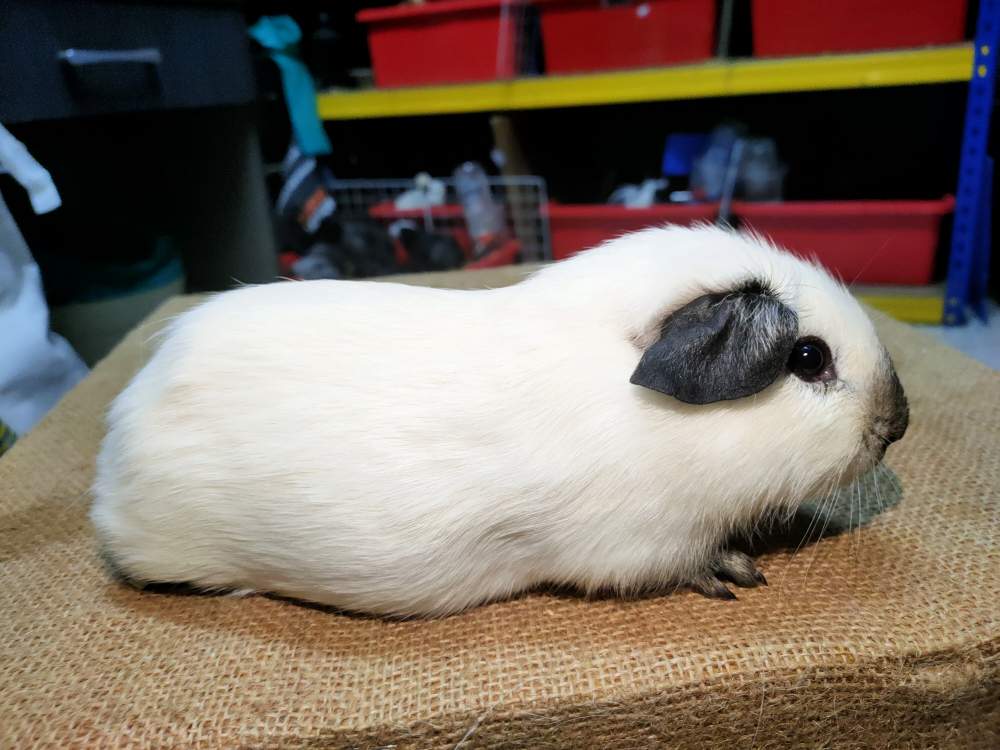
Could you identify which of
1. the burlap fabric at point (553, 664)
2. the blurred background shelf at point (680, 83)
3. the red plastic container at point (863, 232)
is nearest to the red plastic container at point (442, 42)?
the blurred background shelf at point (680, 83)

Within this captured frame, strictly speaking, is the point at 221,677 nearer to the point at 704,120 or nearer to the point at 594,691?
the point at 594,691

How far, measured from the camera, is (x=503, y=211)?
3252 mm

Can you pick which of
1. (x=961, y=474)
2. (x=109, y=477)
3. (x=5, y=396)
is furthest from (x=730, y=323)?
(x=5, y=396)

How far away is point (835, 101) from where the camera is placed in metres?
3.12

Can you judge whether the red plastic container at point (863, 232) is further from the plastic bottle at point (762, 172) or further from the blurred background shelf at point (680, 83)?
the blurred background shelf at point (680, 83)

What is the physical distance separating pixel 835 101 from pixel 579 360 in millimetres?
2713

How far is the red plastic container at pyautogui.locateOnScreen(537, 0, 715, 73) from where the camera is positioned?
8.64 feet

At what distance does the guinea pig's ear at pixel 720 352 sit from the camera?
94 centimetres

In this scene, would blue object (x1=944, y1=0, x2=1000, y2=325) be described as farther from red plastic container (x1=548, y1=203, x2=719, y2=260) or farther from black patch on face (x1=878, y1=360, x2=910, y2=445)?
A: black patch on face (x1=878, y1=360, x2=910, y2=445)

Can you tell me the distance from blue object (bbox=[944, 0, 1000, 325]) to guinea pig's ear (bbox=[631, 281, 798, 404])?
1.93 m

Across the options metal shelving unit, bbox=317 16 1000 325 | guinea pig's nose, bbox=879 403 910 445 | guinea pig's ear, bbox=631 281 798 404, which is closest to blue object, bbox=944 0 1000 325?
metal shelving unit, bbox=317 16 1000 325

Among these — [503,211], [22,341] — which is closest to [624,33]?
[503,211]

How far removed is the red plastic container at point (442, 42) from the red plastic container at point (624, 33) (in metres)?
0.17

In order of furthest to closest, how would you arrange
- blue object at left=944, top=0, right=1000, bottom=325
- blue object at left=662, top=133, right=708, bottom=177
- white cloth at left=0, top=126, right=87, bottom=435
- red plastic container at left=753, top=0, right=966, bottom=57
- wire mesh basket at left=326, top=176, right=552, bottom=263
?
wire mesh basket at left=326, top=176, right=552, bottom=263 < blue object at left=662, top=133, right=708, bottom=177 < red plastic container at left=753, top=0, right=966, bottom=57 < blue object at left=944, top=0, right=1000, bottom=325 < white cloth at left=0, top=126, right=87, bottom=435
